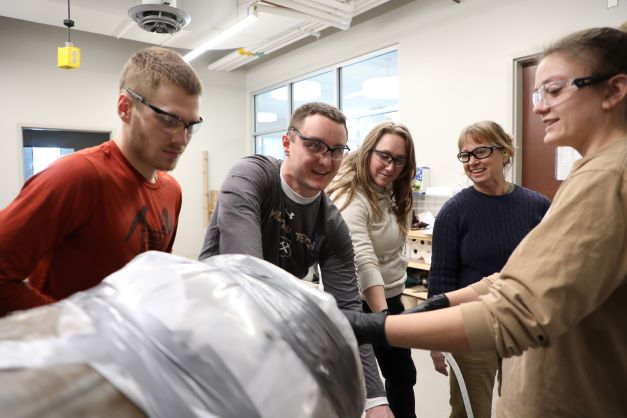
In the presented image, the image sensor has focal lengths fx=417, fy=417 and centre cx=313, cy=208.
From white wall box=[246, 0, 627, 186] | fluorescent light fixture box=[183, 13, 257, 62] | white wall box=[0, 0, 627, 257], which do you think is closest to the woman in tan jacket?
white wall box=[0, 0, 627, 257]

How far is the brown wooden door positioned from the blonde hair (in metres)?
2.07

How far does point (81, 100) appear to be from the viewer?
559 cm

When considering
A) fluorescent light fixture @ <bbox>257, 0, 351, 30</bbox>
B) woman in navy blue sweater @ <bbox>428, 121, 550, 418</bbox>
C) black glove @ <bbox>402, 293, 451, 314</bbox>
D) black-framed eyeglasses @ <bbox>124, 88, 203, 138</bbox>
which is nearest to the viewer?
black glove @ <bbox>402, 293, 451, 314</bbox>

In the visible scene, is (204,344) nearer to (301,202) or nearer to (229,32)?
(301,202)

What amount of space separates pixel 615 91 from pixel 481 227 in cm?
96

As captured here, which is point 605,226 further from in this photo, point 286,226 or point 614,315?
point 286,226

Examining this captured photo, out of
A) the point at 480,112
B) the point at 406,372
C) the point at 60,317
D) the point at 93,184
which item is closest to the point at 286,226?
the point at 93,184

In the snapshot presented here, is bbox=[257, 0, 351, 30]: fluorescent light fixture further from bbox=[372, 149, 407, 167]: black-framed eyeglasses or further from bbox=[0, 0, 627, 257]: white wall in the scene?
bbox=[372, 149, 407, 167]: black-framed eyeglasses

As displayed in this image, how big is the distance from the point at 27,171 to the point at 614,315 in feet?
20.6

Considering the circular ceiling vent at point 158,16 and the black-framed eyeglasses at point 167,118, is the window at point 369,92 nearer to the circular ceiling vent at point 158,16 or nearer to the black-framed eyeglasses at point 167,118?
the circular ceiling vent at point 158,16

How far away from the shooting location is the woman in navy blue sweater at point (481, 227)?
1.70 m

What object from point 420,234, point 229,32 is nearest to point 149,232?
point 420,234

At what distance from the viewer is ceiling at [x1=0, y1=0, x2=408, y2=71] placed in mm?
3977

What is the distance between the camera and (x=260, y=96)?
22.6ft
